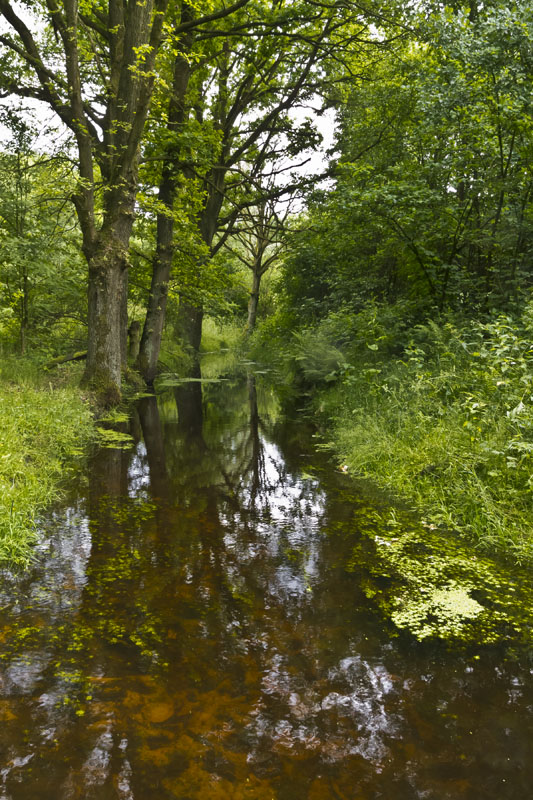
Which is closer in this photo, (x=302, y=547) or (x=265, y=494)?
(x=302, y=547)

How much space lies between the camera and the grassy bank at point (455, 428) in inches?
185

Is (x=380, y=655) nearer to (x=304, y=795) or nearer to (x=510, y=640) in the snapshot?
(x=510, y=640)

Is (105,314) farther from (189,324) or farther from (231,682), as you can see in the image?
(189,324)

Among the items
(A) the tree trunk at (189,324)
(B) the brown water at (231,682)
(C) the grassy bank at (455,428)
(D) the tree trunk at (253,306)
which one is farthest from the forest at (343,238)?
(D) the tree trunk at (253,306)

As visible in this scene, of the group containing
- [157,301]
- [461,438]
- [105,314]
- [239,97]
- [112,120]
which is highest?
[239,97]

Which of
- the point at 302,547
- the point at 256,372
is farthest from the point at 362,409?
the point at 256,372

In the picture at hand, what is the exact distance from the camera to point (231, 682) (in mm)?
2738

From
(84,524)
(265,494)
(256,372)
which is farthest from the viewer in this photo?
(256,372)

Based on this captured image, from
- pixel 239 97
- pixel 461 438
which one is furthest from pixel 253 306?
pixel 461 438

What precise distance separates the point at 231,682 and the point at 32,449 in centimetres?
450

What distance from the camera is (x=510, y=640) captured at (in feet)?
10.4

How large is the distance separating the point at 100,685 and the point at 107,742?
402mm

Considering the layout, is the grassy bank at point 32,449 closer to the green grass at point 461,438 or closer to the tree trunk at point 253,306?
the green grass at point 461,438

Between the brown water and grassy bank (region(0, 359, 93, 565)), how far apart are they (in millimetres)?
288
